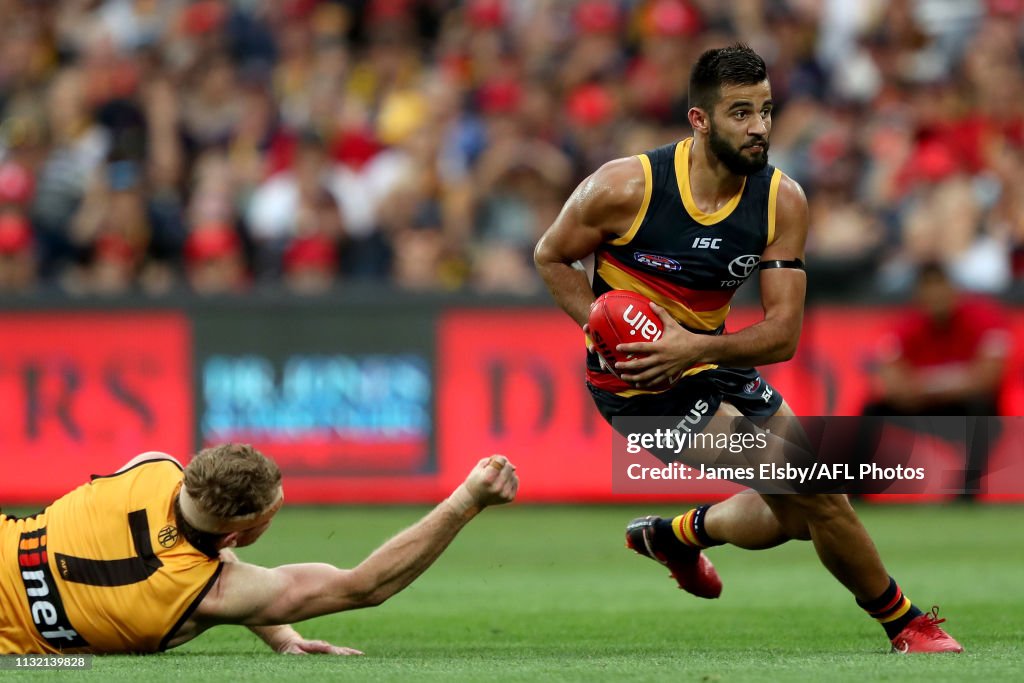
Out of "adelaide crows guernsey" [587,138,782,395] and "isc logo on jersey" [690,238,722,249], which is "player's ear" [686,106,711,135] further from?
"isc logo on jersey" [690,238,722,249]

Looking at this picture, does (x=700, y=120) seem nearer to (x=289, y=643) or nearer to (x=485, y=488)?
(x=485, y=488)

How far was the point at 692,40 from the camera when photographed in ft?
54.6

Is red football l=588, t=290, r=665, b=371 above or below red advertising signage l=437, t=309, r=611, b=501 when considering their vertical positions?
above

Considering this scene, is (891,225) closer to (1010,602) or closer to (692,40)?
(692,40)

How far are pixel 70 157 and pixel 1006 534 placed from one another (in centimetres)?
952

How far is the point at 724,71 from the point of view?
673cm

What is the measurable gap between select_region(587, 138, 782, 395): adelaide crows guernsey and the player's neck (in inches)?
1.0

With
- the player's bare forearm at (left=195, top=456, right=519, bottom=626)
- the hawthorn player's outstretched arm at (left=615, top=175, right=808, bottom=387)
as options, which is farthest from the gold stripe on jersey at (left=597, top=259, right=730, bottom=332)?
the player's bare forearm at (left=195, top=456, right=519, bottom=626)

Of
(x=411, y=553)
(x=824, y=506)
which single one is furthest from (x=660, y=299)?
(x=411, y=553)

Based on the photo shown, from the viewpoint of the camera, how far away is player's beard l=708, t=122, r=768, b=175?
672 centimetres

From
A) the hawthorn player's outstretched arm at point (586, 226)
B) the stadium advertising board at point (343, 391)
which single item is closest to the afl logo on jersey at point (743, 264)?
the hawthorn player's outstretched arm at point (586, 226)

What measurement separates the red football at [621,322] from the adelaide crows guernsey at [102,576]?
176 centimetres

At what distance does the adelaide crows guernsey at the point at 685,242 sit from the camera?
6.86 meters

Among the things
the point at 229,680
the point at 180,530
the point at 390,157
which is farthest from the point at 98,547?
the point at 390,157
